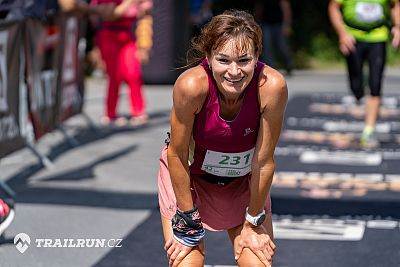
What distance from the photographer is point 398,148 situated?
10.6 meters

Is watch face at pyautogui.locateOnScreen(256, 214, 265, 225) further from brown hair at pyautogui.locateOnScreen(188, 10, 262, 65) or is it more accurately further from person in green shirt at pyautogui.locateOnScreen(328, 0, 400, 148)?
person in green shirt at pyautogui.locateOnScreen(328, 0, 400, 148)

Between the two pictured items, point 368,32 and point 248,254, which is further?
point 368,32

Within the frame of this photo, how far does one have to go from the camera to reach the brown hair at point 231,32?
413 cm

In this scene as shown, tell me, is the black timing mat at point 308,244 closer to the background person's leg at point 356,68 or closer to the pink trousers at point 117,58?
the background person's leg at point 356,68

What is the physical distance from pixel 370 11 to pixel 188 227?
5998 mm

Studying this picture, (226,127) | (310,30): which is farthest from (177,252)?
(310,30)

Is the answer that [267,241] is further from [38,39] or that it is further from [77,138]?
[77,138]

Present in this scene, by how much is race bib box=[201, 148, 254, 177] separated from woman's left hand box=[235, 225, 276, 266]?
0.25 m

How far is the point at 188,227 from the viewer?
4.36 m

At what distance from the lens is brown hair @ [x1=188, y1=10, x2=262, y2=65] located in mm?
4129

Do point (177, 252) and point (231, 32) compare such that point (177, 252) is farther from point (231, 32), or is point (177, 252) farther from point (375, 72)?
point (375, 72)

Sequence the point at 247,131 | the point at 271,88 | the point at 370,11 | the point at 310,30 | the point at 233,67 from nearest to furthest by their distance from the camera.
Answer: the point at 233,67, the point at 271,88, the point at 247,131, the point at 370,11, the point at 310,30

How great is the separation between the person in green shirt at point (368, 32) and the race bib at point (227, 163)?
5.70 meters

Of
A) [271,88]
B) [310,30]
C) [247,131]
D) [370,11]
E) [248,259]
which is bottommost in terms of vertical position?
[310,30]
